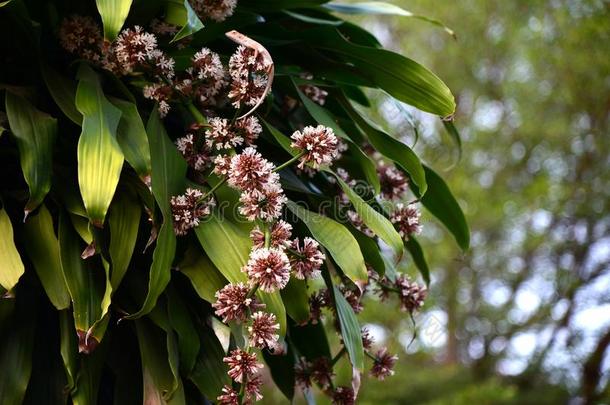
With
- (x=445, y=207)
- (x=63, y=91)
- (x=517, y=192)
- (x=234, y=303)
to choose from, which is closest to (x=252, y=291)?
(x=234, y=303)

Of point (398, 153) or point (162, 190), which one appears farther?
point (398, 153)

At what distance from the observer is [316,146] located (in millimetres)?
718

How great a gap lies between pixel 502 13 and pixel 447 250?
1.59 meters

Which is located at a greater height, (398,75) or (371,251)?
(398,75)

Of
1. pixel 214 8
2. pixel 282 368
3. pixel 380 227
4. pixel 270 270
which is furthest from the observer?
pixel 282 368

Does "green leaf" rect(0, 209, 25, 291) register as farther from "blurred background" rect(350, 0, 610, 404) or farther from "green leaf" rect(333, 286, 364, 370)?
"blurred background" rect(350, 0, 610, 404)

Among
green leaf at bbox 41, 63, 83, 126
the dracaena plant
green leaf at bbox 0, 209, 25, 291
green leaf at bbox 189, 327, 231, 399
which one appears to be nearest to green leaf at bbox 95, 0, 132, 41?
the dracaena plant

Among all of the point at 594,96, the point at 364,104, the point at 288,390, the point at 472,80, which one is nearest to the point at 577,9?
the point at 594,96

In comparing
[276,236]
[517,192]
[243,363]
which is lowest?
[243,363]

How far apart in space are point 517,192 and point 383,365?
4.34m

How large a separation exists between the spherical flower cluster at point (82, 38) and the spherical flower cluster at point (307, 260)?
0.34 metres

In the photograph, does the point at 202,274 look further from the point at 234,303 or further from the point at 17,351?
the point at 17,351

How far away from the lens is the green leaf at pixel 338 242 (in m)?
0.70

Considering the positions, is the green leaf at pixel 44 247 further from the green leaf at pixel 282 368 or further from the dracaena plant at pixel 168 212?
the green leaf at pixel 282 368
